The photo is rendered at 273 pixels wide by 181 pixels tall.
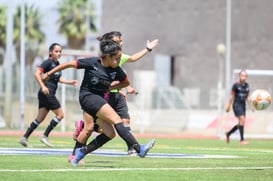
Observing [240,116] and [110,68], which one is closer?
[110,68]

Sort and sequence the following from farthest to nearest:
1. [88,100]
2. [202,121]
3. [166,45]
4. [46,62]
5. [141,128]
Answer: [166,45] → [202,121] → [141,128] → [46,62] → [88,100]

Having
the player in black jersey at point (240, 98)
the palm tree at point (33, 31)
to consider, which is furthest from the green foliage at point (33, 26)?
the player in black jersey at point (240, 98)

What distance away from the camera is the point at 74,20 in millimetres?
84500

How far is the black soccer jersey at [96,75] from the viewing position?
12.9m

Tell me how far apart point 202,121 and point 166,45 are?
26344 mm

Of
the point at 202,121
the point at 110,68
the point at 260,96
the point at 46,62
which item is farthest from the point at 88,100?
the point at 202,121

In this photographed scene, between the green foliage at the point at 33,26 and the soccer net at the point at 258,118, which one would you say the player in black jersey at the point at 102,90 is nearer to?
the soccer net at the point at 258,118

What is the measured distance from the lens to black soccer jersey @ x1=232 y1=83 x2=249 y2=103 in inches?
983

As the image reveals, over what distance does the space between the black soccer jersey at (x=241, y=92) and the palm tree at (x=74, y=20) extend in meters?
57.9

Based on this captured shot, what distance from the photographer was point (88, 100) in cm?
1288

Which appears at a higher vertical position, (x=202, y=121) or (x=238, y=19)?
(x=238, y=19)

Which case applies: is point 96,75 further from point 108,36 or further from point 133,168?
point 133,168

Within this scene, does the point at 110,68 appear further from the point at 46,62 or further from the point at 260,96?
Answer: the point at 260,96

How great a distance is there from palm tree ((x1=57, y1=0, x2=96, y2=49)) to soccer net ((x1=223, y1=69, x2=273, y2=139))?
49.9 meters
